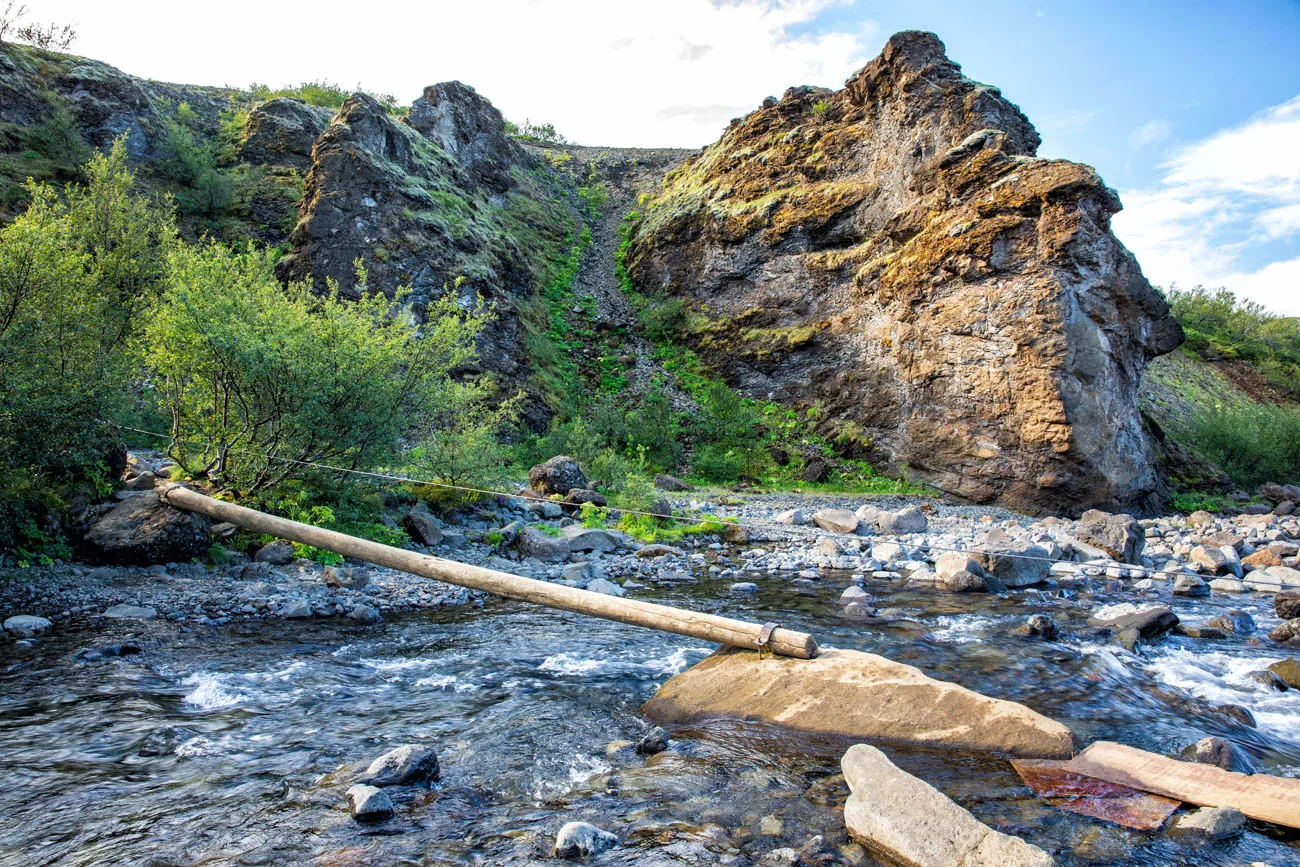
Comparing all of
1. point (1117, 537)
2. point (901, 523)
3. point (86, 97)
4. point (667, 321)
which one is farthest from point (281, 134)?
point (1117, 537)

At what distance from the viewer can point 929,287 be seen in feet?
75.3

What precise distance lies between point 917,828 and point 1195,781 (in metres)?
2.13

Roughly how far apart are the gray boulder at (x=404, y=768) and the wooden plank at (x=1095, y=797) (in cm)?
401

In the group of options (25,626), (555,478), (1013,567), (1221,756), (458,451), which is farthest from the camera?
(555,478)

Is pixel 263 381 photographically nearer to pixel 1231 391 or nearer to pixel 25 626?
pixel 25 626

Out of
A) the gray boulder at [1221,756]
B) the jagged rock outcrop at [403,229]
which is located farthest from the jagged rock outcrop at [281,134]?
the gray boulder at [1221,756]

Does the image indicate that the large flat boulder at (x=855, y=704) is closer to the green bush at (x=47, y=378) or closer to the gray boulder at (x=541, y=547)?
the gray boulder at (x=541, y=547)

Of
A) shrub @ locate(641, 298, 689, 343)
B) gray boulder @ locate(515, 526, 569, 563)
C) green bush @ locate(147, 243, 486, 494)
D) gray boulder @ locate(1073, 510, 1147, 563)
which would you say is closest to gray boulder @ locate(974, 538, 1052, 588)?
gray boulder @ locate(1073, 510, 1147, 563)

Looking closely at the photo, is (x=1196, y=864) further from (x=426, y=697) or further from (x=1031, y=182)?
(x=1031, y=182)

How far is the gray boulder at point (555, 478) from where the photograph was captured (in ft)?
51.2

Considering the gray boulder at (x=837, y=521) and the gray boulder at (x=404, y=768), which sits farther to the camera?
the gray boulder at (x=837, y=521)

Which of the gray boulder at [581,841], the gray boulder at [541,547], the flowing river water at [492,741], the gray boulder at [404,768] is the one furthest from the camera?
the gray boulder at [541,547]

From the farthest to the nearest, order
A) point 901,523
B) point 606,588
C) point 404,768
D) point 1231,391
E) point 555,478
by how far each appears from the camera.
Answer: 1. point 1231,391
2. point 901,523
3. point 555,478
4. point 606,588
5. point 404,768

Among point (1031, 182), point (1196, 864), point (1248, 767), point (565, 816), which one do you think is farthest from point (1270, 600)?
point (1031, 182)
